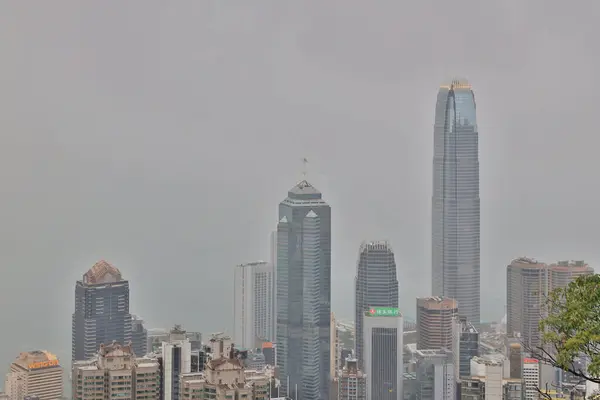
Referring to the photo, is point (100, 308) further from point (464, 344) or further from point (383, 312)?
point (464, 344)

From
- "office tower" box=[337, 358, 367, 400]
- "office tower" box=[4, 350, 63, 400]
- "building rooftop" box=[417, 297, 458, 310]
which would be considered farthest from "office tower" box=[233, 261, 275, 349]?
"office tower" box=[4, 350, 63, 400]

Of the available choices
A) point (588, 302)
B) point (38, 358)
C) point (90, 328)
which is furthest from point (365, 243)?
point (588, 302)

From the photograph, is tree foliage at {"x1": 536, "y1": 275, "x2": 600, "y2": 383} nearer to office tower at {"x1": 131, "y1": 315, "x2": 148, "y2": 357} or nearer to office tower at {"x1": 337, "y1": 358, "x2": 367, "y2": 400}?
office tower at {"x1": 131, "y1": 315, "x2": 148, "y2": 357}

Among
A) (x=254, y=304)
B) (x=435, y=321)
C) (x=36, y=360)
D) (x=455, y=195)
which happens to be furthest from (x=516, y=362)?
(x=455, y=195)

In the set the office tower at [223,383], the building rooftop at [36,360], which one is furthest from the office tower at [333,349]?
the office tower at [223,383]

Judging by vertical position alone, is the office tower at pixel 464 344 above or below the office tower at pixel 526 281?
below

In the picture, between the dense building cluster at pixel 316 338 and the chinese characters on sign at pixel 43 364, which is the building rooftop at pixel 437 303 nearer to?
the dense building cluster at pixel 316 338
